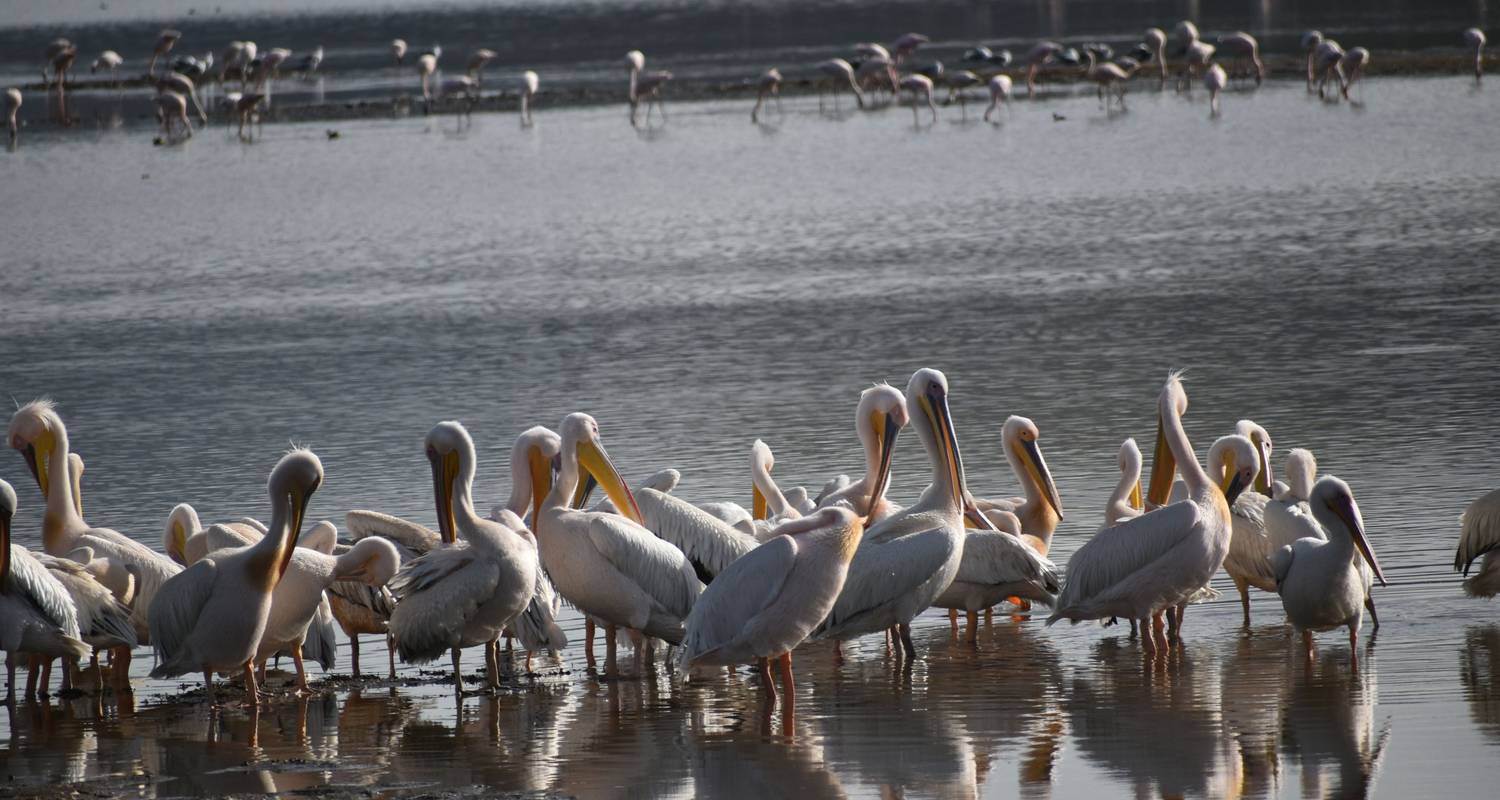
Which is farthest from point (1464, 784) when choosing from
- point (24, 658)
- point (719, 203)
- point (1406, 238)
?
point (719, 203)

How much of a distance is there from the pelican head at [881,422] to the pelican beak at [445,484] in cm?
154

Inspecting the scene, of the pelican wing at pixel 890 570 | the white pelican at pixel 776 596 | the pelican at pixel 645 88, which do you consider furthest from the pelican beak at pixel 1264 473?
the pelican at pixel 645 88

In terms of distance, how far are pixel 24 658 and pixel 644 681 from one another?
211 centimetres

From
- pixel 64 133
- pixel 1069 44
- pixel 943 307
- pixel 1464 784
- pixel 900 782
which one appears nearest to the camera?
pixel 1464 784

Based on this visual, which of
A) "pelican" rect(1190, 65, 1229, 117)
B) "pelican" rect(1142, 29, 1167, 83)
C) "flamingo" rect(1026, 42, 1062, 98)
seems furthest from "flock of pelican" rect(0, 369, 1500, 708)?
"pelican" rect(1142, 29, 1167, 83)

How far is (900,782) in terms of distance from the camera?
17.8ft

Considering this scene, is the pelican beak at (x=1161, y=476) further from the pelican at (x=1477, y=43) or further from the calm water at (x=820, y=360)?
the pelican at (x=1477, y=43)

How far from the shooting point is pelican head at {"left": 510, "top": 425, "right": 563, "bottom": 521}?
7.65 m

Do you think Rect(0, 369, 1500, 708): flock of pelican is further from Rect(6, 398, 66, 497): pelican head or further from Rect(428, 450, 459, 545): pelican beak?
Rect(6, 398, 66, 497): pelican head

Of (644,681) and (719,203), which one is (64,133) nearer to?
(719,203)

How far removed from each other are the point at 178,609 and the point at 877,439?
2.61 meters

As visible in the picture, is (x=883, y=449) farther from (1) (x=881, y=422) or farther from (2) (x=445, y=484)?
(2) (x=445, y=484)

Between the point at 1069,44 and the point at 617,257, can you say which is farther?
the point at 1069,44

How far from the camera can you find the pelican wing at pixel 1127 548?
22.3 feet
